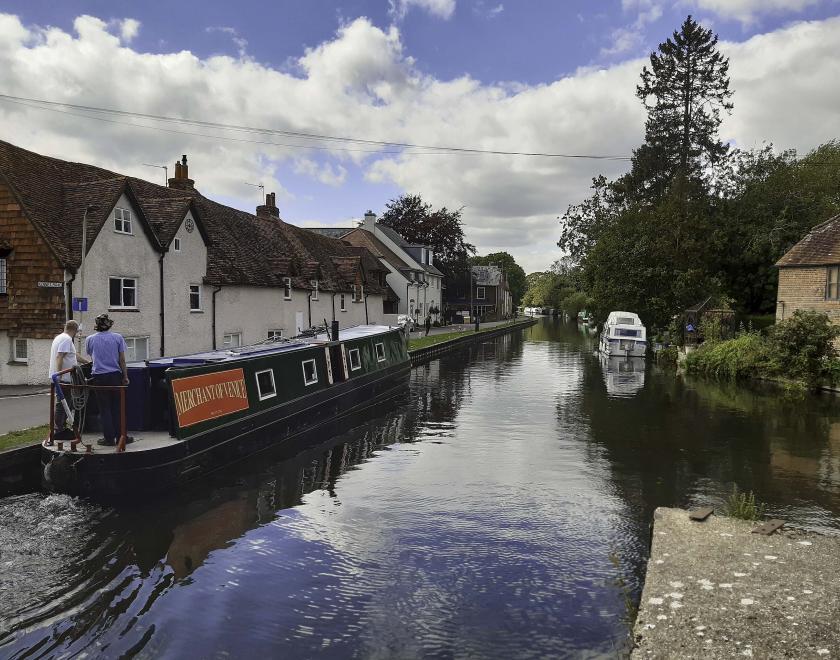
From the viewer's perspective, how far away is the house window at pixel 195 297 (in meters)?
23.0

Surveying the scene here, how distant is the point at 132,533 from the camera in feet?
29.6

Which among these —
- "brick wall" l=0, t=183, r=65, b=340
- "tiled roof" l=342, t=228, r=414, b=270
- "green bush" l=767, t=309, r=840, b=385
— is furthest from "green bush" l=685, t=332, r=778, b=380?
"tiled roof" l=342, t=228, r=414, b=270

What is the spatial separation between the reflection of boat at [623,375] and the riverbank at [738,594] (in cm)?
1595

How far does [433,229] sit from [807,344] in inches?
1826

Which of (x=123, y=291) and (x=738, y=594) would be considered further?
(x=123, y=291)

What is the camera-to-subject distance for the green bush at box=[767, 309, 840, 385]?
21.5 m

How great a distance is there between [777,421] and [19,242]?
21.3m

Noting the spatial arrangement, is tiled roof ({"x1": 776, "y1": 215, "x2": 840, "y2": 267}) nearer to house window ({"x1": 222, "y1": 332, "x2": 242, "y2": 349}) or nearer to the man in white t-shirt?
house window ({"x1": 222, "y1": 332, "x2": 242, "y2": 349})

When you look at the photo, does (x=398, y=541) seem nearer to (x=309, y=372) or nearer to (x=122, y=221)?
(x=309, y=372)

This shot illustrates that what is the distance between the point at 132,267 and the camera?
19641 millimetres

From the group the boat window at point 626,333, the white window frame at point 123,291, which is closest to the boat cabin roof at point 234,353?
the white window frame at point 123,291

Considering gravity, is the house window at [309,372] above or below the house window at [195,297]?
below

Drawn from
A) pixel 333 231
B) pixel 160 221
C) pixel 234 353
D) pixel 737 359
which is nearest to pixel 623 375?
pixel 737 359

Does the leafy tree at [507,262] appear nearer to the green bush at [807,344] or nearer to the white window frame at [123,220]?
the green bush at [807,344]
